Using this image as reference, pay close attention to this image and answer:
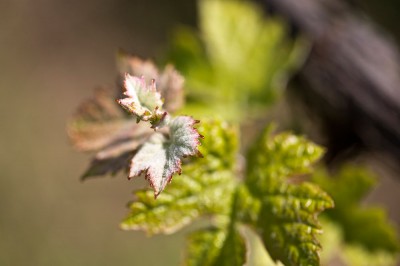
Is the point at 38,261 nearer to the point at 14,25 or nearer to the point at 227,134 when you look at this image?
the point at 14,25

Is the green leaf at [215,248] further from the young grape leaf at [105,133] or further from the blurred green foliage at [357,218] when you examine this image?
the blurred green foliage at [357,218]

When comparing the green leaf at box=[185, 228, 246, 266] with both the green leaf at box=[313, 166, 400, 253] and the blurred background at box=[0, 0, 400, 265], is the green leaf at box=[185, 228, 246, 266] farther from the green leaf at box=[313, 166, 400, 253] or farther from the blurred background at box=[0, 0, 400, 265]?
the blurred background at box=[0, 0, 400, 265]

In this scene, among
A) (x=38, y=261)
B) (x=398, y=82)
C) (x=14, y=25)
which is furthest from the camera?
(x=14, y=25)

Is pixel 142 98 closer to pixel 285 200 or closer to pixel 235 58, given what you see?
pixel 285 200

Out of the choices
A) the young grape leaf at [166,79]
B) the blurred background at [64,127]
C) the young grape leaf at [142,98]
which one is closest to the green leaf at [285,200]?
the young grape leaf at [166,79]

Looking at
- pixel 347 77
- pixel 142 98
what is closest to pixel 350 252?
pixel 347 77

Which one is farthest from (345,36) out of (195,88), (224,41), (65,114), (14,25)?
(14,25)
